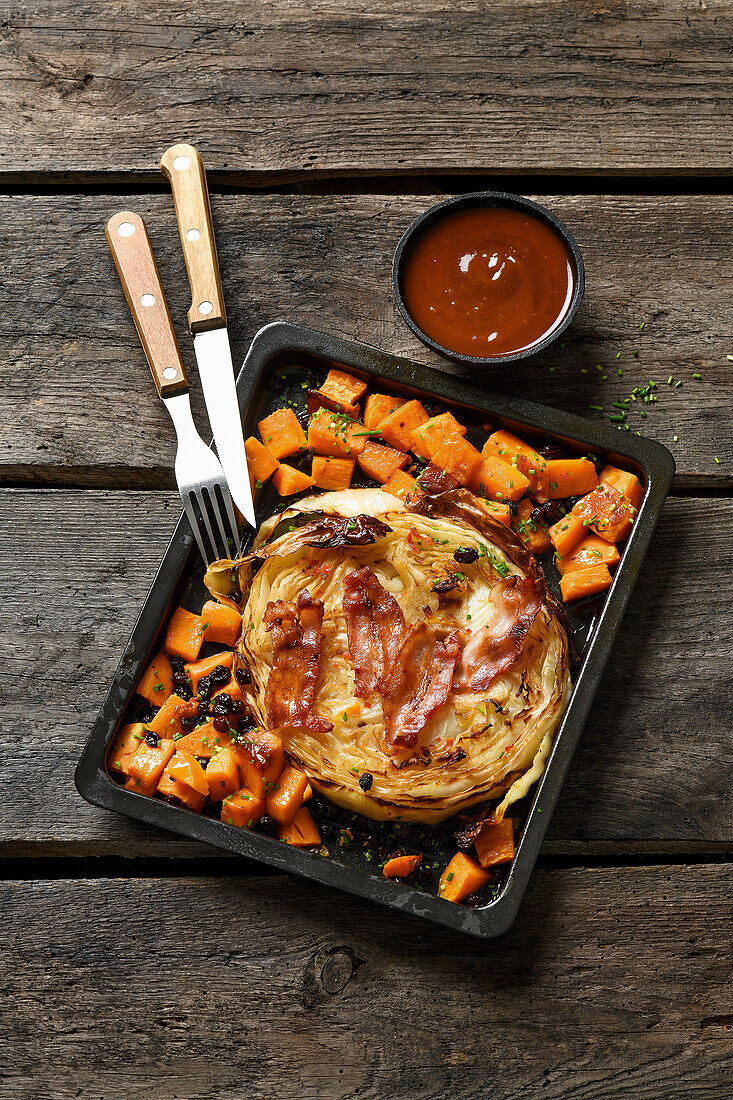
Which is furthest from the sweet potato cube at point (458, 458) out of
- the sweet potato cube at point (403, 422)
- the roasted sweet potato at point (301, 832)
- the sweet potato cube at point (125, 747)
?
the sweet potato cube at point (125, 747)

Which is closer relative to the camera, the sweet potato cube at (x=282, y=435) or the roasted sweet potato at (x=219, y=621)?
the roasted sweet potato at (x=219, y=621)

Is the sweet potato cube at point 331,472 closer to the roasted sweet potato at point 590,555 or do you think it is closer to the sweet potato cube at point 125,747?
the roasted sweet potato at point 590,555

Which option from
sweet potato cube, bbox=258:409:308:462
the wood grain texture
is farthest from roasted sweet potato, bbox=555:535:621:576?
the wood grain texture

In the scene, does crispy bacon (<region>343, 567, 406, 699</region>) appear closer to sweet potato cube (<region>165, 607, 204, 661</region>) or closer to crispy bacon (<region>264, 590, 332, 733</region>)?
crispy bacon (<region>264, 590, 332, 733</region>)

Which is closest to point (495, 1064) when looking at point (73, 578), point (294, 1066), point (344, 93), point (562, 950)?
point (562, 950)

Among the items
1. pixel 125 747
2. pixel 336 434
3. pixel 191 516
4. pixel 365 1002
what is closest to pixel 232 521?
pixel 191 516
